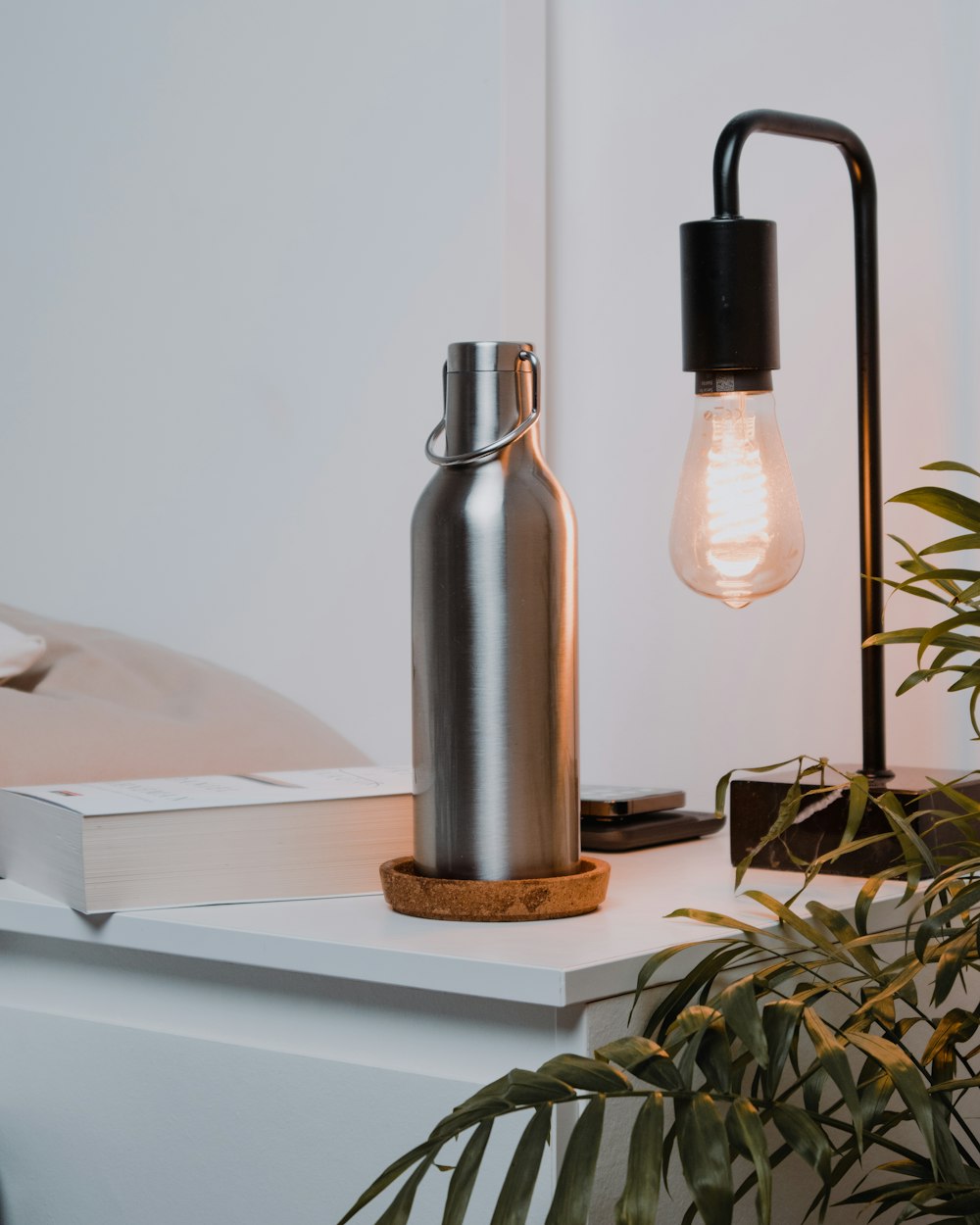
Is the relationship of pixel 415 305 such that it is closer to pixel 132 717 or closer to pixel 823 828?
pixel 132 717

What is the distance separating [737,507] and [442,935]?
0.34 m

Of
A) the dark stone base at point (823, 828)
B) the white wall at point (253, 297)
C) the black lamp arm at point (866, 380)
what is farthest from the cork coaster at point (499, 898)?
the white wall at point (253, 297)

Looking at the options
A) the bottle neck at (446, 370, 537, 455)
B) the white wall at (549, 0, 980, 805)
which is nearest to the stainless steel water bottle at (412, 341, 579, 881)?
the bottle neck at (446, 370, 537, 455)

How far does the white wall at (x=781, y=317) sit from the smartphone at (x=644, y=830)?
0.31m

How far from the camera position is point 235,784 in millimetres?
867

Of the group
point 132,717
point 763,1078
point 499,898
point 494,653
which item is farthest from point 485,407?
point 132,717

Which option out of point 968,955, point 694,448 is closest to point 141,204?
point 694,448

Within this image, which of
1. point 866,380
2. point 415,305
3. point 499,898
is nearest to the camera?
point 499,898

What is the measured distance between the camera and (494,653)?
720 millimetres

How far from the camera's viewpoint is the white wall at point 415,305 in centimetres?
124

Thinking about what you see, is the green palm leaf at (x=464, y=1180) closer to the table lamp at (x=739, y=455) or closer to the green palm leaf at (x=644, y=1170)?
the green palm leaf at (x=644, y=1170)

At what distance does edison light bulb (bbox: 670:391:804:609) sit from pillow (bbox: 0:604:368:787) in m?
0.51

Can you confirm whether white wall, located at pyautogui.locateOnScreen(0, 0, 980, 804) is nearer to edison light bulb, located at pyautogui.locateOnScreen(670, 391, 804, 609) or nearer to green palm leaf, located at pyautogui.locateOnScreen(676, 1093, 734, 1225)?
edison light bulb, located at pyautogui.locateOnScreen(670, 391, 804, 609)

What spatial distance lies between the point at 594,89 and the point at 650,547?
0.49 metres
